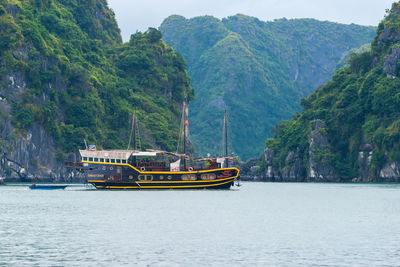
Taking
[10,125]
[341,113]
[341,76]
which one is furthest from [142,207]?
Answer: [341,76]

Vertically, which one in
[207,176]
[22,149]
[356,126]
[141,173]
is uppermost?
[356,126]

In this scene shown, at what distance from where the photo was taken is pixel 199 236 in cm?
4441

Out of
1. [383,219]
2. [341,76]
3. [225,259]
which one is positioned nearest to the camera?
[225,259]

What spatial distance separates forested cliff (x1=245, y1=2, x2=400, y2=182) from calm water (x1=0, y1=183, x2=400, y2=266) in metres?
83.2

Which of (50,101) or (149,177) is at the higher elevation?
(50,101)

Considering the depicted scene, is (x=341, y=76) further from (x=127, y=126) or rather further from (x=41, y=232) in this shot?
(x=41, y=232)

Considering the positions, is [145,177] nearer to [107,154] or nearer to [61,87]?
[107,154]

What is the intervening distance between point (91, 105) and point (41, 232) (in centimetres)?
12783

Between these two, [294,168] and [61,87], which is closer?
[61,87]

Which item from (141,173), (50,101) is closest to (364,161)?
(141,173)

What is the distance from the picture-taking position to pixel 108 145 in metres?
175

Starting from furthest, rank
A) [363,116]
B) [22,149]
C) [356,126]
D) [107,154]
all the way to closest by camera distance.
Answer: [356,126] < [363,116] < [22,149] < [107,154]

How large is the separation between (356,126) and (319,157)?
12328 millimetres

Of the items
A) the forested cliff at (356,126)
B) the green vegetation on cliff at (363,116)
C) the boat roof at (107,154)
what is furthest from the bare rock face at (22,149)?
the green vegetation on cliff at (363,116)
